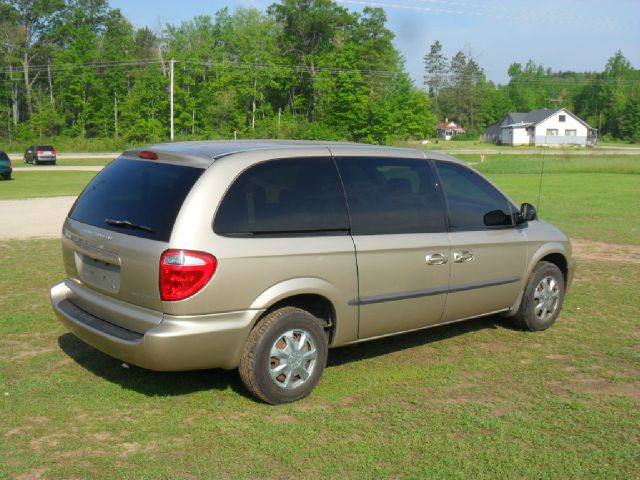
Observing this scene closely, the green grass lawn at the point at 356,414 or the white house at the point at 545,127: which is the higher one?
the white house at the point at 545,127

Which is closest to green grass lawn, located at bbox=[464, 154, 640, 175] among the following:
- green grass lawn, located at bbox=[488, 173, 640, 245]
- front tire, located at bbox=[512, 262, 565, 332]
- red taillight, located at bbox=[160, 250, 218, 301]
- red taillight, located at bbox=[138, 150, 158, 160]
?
green grass lawn, located at bbox=[488, 173, 640, 245]

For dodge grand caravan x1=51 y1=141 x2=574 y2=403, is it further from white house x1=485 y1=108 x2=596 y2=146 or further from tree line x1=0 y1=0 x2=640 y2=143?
white house x1=485 y1=108 x2=596 y2=146

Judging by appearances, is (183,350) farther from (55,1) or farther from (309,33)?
(55,1)

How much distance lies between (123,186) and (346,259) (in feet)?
5.59

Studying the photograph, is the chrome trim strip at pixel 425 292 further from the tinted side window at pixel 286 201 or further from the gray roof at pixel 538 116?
the gray roof at pixel 538 116

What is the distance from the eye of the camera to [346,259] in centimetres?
516

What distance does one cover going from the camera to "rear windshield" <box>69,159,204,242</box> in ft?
15.2

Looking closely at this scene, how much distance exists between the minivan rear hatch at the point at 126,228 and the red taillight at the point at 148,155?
0.04 m

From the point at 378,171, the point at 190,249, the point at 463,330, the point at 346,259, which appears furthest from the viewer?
the point at 463,330

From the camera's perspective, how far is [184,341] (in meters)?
4.49

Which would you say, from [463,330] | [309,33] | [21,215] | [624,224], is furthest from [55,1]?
[463,330]

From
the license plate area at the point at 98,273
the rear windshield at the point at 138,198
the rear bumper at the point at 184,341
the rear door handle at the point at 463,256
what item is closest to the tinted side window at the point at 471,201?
the rear door handle at the point at 463,256

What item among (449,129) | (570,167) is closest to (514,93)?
(449,129)

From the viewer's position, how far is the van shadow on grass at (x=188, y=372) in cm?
524
